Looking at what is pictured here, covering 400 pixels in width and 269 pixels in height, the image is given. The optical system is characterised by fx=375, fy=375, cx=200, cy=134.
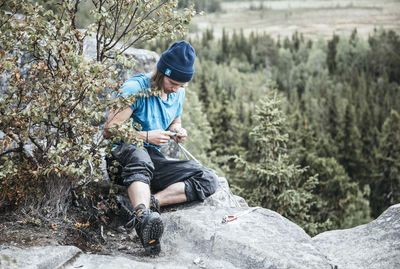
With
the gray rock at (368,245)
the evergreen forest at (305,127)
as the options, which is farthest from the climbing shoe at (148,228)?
the evergreen forest at (305,127)

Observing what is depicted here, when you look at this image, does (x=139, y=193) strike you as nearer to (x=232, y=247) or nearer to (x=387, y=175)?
(x=232, y=247)

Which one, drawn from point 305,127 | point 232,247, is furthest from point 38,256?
point 305,127

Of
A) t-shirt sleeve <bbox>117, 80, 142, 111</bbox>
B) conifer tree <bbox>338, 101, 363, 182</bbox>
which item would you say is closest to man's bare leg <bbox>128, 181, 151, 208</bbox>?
t-shirt sleeve <bbox>117, 80, 142, 111</bbox>

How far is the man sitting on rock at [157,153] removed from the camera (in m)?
3.69

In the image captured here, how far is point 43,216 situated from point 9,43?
1.76 meters

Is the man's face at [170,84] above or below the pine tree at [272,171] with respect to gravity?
above

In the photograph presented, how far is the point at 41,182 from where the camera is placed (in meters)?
3.89

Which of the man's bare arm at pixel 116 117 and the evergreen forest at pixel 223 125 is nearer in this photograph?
the evergreen forest at pixel 223 125

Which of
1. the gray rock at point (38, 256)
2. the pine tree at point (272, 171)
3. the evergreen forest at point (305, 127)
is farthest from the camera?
the evergreen forest at point (305, 127)

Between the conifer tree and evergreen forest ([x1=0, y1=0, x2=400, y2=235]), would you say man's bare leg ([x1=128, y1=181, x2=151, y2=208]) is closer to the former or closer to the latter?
evergreen forest ([x1=0, y1=0, x2=400, y2=235])

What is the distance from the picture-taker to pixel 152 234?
11.4ft

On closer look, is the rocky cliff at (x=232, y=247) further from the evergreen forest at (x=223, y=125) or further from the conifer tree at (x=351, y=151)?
the conifer tree at (x=351, y=151)

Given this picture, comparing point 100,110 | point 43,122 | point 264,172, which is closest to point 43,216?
point 43,122

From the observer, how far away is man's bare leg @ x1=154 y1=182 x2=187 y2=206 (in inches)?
182
